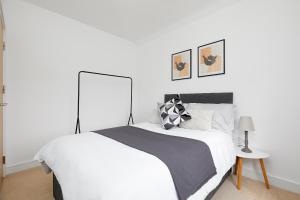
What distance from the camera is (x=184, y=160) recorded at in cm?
116

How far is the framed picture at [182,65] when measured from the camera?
269 centimetres

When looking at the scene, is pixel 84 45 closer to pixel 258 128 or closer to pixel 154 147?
pixel 154 147

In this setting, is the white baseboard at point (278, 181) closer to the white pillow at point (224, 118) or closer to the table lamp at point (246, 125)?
the table lamp at point (246, 125)

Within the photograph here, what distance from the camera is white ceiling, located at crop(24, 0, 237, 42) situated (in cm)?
222

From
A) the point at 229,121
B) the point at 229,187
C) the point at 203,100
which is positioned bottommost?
the point at 229,187

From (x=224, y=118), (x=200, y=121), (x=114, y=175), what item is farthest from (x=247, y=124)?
(x=114, y=175)

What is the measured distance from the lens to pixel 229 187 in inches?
70.7

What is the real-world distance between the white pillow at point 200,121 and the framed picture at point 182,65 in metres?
0.86

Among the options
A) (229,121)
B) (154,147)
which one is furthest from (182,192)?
(229,121)

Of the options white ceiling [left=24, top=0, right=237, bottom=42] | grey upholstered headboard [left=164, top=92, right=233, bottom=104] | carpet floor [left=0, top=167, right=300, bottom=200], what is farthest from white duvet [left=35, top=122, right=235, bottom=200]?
white ceiling [left=24, top=0, right=237, bottom=42]

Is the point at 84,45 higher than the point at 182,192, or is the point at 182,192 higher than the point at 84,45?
the point at 84,45

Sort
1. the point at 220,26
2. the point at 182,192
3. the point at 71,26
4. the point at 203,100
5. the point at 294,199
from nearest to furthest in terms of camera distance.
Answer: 1. the point at 182,192
2. the point at 294,199
3. the point at 220,26
4. the point at 203,100
5. the point at 71,26

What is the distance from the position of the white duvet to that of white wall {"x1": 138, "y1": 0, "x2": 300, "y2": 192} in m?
1.05

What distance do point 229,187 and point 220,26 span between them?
90.2 inches
